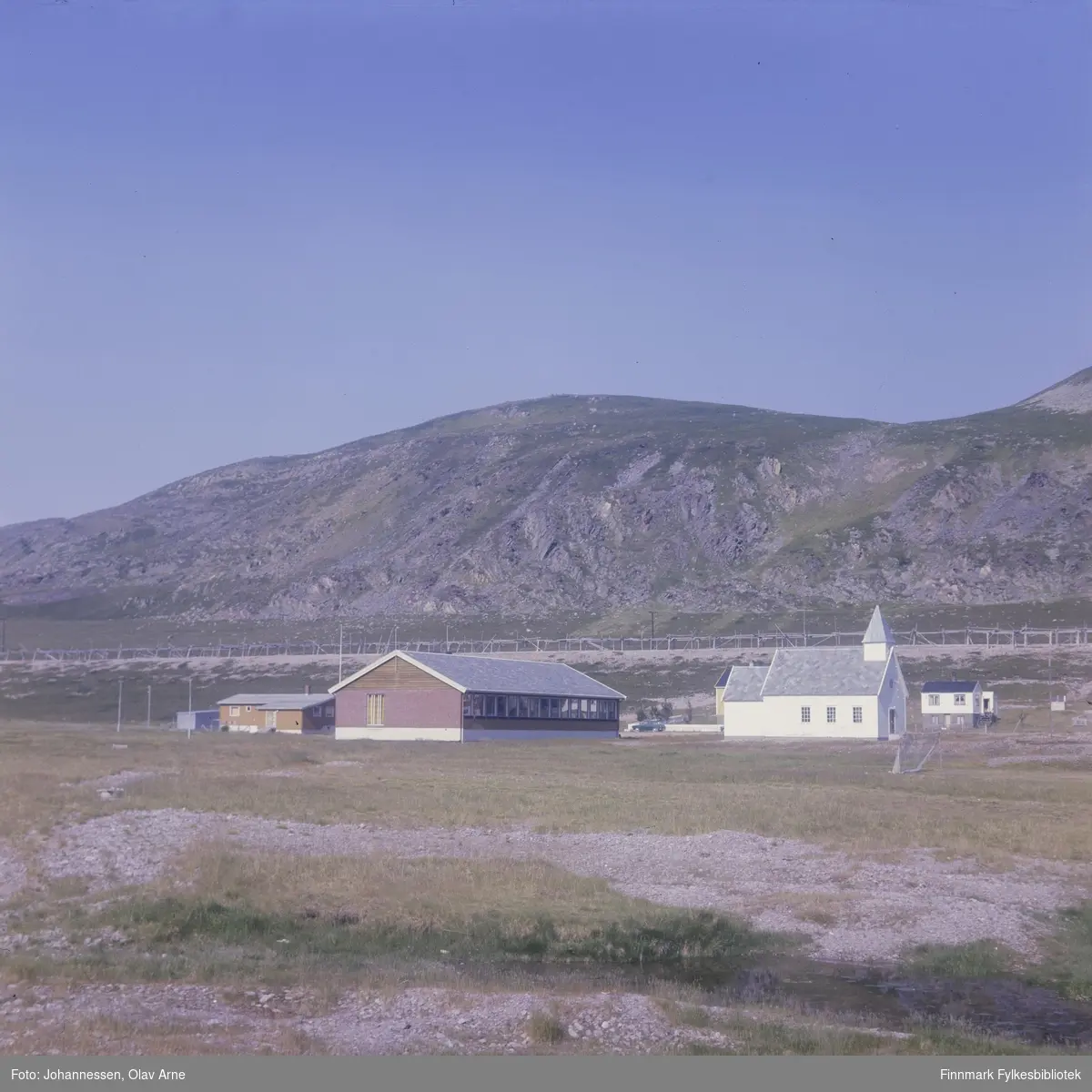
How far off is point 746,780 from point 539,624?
135 m

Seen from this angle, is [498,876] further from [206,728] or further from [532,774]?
[206,728]

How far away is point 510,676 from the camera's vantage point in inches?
3078

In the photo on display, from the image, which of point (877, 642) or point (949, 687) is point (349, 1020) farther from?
point (949, 687)

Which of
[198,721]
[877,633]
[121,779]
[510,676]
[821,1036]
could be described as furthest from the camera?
[198,721]

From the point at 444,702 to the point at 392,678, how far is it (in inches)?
153

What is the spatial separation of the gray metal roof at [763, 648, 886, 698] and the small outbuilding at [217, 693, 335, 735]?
30.6 meters

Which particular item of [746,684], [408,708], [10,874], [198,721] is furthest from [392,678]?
[10,874]

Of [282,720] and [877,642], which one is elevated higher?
[877,642]

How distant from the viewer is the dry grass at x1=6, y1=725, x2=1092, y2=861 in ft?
102

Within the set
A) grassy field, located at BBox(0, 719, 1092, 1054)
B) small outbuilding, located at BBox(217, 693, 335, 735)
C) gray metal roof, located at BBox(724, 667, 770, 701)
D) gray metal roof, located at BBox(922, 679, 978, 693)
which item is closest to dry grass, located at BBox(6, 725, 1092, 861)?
grassy field, located at BBox(0, 719, 1092, 1054)

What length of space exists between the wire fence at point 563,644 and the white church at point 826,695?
150 ft

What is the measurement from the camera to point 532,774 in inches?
1874

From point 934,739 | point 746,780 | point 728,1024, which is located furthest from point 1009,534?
point 728,1024

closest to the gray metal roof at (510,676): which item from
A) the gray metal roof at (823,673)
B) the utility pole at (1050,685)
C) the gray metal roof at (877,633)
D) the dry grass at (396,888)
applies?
the gray metal roof at (823,673)
